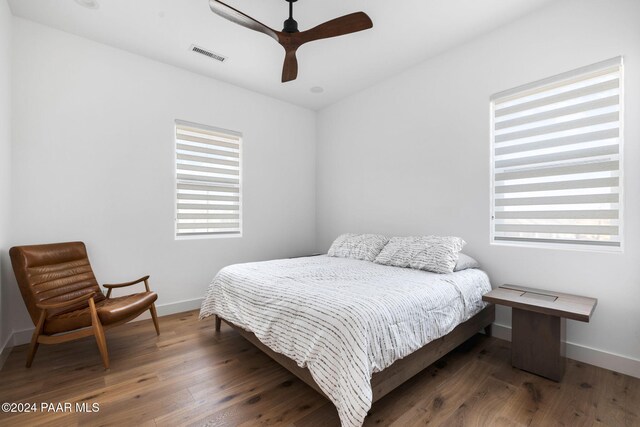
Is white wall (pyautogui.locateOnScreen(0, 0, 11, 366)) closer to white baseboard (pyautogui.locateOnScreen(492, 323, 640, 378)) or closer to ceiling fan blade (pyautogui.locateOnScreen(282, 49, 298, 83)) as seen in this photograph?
ceiling fan blade (pyautogui.locateOnScreen(282, 49, 298, 83))

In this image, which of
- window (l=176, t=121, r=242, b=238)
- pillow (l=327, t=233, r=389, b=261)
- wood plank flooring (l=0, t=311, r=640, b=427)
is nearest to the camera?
wood plank flooring (l=0, t=311, r=640, b=427)

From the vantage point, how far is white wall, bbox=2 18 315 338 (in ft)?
9.13

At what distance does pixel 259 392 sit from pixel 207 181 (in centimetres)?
275

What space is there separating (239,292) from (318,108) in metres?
3.58

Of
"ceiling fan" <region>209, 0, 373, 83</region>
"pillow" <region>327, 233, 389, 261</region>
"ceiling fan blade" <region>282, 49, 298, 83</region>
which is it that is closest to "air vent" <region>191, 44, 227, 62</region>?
"ceiling fan blade" <region>282, 49, 298, 83</region>

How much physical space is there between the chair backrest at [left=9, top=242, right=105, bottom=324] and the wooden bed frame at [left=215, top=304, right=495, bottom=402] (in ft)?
5.14

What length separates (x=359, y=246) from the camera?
12.0ft

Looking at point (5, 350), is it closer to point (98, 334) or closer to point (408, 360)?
point (98, 334)

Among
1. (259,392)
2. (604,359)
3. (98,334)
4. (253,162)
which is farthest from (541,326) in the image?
(253,162)

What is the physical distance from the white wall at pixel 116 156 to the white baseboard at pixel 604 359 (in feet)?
11.9

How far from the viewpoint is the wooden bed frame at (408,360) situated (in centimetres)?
174

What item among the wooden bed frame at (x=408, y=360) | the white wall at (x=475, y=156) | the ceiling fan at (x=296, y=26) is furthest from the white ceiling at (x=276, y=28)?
the wooden bed frame at (x=408, y=360)

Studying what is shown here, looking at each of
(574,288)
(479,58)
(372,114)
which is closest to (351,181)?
(372,114)

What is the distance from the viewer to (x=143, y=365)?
2332 mm
